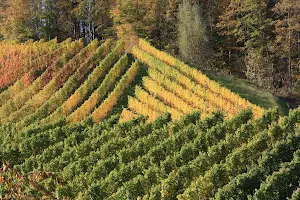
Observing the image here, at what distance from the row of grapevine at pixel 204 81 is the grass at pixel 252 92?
3.00 feet

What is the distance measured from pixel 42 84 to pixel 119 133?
9186 millimetres

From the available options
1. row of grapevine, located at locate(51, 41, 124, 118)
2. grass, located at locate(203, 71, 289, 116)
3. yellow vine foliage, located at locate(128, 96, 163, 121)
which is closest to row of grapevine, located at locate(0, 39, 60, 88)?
row of grapevine, located at locate(51, 41, 124, 118)

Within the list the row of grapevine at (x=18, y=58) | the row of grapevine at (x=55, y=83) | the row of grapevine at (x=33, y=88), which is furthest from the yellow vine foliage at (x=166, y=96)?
the row of grapevine at (x=18, y=58)

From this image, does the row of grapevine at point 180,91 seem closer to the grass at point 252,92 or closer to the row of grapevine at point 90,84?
the grass at point 252,92

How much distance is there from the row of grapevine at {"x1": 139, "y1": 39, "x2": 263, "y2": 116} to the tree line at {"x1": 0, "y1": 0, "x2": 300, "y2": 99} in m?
4.60

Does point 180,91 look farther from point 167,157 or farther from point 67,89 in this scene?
point 167,157

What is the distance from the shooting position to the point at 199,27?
34.1 metres

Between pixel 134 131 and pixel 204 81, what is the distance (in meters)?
7.01

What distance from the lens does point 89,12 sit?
39.4 meters

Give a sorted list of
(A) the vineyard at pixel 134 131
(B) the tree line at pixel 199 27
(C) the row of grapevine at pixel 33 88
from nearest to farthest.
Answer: (A) the vineyard at pixel 134 131
(C) the row of grapevine at pixel 33 88
(B) the tree line at pixel 199 27

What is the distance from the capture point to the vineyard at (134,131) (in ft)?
44.0


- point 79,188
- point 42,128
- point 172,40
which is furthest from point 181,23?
Answer: point 79,188

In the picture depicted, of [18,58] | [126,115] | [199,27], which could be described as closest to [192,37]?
[199,27]

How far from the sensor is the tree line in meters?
31.3
